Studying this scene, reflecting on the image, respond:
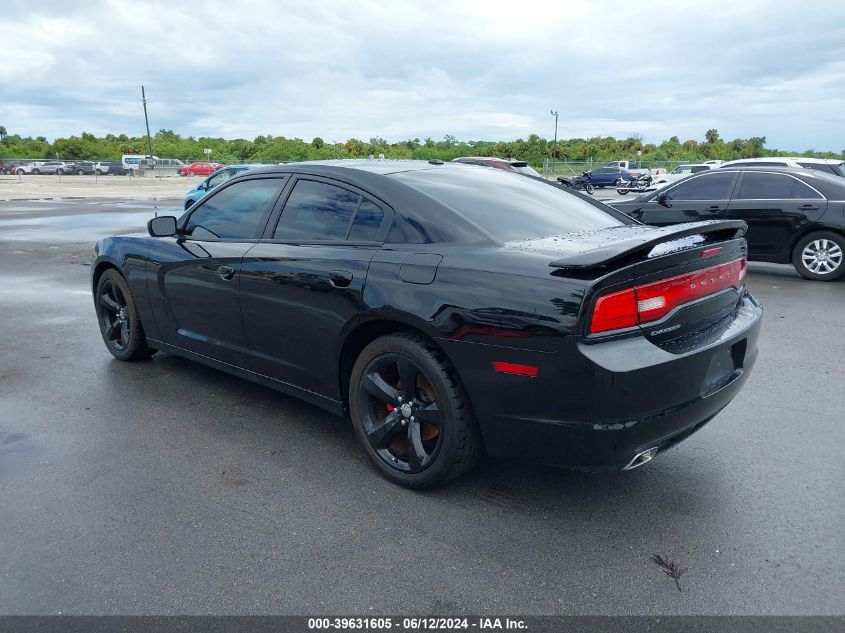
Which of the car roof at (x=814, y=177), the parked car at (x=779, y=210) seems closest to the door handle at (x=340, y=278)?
the parked car at (x=779, y=210)

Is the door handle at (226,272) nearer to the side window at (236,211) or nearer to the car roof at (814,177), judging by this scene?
the side window at (236,211)

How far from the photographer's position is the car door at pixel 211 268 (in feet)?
13.5

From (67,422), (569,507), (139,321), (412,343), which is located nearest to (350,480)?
(412,343)

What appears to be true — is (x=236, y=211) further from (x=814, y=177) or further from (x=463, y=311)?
(x=814, y=177)

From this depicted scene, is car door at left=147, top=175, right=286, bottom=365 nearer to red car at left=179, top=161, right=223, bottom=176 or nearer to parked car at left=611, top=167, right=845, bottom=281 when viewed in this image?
parked car at left=611, top=167, right=845, bottom=281

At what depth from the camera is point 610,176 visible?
143ft

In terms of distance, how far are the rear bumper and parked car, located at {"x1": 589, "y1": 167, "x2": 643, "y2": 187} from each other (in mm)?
42084

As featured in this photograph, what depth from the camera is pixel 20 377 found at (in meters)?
5.05

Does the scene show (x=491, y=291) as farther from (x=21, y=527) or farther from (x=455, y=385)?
(x=21, y=527)

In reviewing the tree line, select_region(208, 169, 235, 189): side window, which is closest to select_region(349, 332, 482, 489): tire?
select_region(208, 169, 235, 189): side window

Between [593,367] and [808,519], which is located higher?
[593,367]

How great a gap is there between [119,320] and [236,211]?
1721mm

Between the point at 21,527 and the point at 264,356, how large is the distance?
1.45 m

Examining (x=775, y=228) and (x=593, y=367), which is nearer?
(x=593, y=367)
